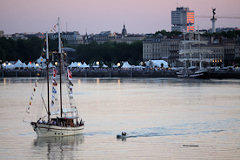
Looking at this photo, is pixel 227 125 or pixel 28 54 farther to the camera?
pixel 28 54

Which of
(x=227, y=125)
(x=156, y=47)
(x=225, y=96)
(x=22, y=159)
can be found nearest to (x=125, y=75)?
(x=156, y=47)

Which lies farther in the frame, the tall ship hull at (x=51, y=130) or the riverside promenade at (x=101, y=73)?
the riverside promenade at (x=101, y=73)

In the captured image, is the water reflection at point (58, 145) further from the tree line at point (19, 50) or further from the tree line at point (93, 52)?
the tree line at point (19, 50)

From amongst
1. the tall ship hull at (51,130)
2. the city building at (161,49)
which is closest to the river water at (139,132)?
the tall ship hull at (51,130)

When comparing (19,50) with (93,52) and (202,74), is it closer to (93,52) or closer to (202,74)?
(93,52)

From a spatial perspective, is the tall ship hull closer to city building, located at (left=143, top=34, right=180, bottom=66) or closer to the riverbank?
the riverbank

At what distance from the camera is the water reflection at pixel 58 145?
1382 inches

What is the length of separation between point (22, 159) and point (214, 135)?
12.5 m

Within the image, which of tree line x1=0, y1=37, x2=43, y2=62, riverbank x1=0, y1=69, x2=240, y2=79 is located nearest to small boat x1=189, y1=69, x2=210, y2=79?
A: riverbank x1=0, y1=69, x2=240, y2=79

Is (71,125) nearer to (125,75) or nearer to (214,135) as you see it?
(214,135)

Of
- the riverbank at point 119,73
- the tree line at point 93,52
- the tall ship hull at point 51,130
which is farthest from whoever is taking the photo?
the tree line at point 93,52

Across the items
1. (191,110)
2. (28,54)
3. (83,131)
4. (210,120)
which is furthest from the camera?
(28,54)

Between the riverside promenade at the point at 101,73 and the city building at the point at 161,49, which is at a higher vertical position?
the city building at the point at 161,49

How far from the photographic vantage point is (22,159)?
3381cm
